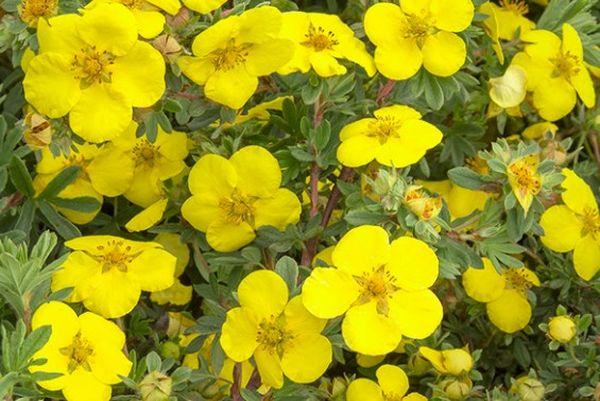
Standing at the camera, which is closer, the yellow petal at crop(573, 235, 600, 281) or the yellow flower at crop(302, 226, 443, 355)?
the yellow flower at crop(302, 226, 443, 355)

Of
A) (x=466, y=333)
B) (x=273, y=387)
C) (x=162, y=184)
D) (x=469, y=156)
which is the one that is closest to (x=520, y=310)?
(x=466, y=333)

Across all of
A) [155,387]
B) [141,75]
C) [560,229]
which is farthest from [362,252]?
[560,229]

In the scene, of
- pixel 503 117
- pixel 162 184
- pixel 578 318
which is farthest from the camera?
pixel 503 117

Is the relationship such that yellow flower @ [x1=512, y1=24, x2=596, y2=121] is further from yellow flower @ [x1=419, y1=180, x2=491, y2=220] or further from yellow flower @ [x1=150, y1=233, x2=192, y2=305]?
yellow flower @ [x1=150, y1=233, x2=192, y2=305]

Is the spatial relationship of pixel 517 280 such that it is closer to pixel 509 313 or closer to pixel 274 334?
pixel 509 313

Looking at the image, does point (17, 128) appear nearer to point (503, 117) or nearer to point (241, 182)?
point (241, 182)

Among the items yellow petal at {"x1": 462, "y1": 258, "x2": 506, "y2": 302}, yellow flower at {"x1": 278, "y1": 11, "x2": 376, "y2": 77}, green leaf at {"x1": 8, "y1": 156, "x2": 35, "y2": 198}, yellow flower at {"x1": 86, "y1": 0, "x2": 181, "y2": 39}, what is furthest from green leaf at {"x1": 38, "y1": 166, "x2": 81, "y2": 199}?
yellow petal at {"x1": 462, "y1": 258, "x2": 506, "y2": 302}
